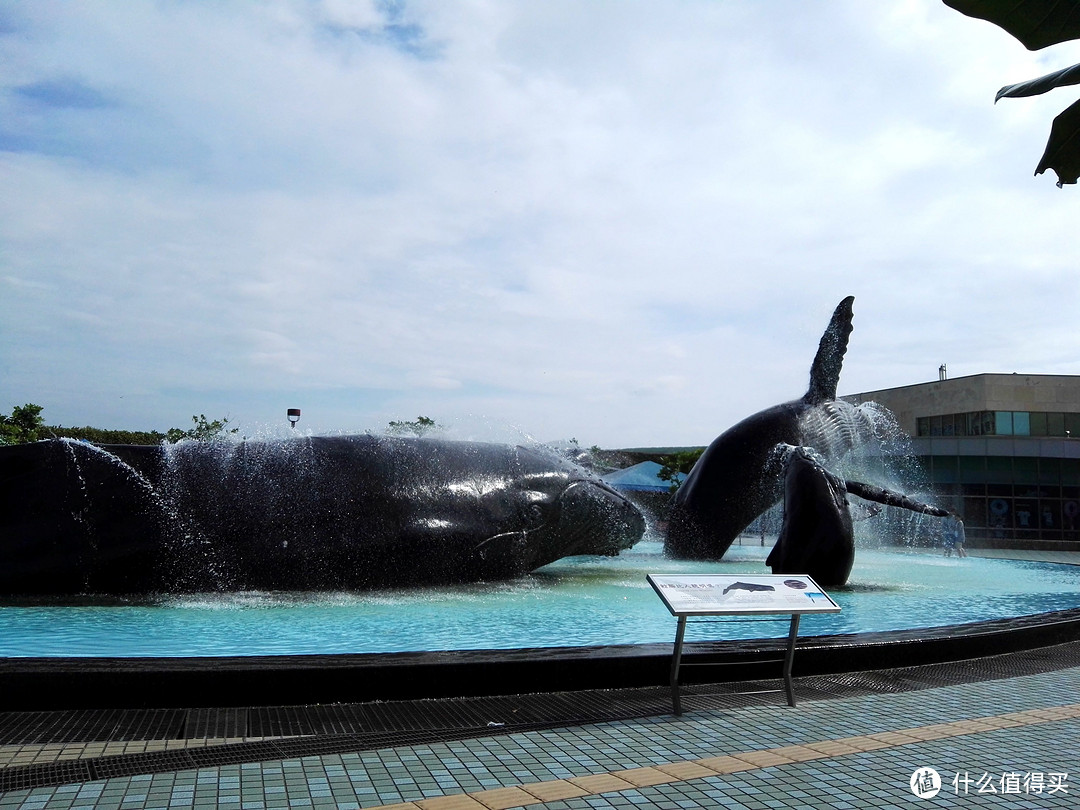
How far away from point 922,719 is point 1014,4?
176 inches

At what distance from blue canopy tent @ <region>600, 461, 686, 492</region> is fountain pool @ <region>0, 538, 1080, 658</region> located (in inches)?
885

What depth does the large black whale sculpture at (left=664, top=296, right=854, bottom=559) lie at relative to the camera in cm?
1506

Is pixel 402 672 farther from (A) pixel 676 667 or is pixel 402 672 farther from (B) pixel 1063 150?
(B) pixel 1063 150

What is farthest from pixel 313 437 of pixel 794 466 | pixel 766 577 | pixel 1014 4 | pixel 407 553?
pixel 1014 4

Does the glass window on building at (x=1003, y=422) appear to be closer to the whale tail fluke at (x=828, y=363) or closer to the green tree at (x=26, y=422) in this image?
the whale tail fluke at (x=828, y=363)

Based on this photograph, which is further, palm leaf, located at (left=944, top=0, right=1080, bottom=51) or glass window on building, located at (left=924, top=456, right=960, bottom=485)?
glass window on building, located at (left=924, top=456, right=960, bottom=485)

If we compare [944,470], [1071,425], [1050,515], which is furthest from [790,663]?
[1071,425]

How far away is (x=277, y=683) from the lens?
5355mm

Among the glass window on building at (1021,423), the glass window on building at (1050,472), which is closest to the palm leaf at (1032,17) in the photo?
the glass window on building at (1050,472)

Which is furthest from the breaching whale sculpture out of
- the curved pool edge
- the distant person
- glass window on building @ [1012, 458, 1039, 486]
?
glass window on building @ [1012, 458, 1039, 486]

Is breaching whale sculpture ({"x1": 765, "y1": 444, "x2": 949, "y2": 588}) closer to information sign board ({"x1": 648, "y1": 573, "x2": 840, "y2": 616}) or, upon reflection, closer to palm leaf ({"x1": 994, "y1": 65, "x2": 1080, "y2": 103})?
information sign board ({"x1": 648, "y1": 573, "x2": 840, "y2": 616})

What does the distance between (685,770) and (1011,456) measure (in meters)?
39.2

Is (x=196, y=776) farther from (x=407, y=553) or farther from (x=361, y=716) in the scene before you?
(x=407, y=553)

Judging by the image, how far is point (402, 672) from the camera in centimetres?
559
